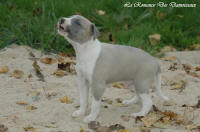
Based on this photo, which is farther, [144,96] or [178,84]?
[178,84]

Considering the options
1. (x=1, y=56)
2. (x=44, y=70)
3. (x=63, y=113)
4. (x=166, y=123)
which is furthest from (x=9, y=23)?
(x=166, y=123)

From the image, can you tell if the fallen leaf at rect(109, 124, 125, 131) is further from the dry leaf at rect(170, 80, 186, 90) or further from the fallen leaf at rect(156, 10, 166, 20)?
the fallen leaf at rect(156, 10, 166, 20)

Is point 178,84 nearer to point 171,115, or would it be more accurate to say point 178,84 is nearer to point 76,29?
point 171,115

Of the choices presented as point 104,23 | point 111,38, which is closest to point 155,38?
point 111,38

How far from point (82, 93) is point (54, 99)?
1.93 ft

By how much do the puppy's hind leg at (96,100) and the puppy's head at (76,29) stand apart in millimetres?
494

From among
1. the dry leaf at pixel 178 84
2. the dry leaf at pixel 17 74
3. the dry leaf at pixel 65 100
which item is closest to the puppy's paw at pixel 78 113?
the dry leaf at pixel 65 100

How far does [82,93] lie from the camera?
3996mm

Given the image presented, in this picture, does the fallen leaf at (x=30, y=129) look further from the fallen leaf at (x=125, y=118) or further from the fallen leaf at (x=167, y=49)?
the fallen leaf at (x=167, y=49)

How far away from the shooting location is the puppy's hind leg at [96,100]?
380 cm

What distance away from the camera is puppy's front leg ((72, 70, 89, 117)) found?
3.94 meters

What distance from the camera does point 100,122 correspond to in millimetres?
3967

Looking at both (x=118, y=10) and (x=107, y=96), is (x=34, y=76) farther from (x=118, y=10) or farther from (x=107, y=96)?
(x=118, y=10)

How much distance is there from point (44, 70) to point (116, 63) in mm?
1728
